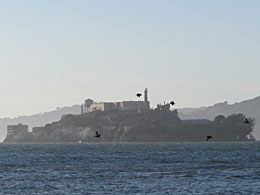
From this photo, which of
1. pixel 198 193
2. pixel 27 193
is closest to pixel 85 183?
pixel 27 193

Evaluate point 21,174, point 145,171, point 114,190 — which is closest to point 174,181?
point 114,190

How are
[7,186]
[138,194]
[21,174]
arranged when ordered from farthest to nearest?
[21,174]
[7,186]
[138,194]

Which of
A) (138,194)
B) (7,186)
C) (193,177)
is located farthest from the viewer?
(193,177)

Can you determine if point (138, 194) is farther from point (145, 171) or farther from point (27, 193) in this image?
point (145, 171)

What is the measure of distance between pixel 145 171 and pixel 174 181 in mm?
18297

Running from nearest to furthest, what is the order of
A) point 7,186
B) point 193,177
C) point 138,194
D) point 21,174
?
point 138,194
point 7,186
point 193,177
point 21,174

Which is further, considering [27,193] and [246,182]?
[246,182]

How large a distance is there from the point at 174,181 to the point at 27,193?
19718mm

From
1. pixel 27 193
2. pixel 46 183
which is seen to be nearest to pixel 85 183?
pixel 46 183

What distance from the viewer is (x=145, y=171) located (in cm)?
9550

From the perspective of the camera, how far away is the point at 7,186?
7419cm

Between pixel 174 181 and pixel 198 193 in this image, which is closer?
pixel 198 193

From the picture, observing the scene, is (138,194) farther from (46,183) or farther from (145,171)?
(145,171)

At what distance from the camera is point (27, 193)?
66.8 meters
